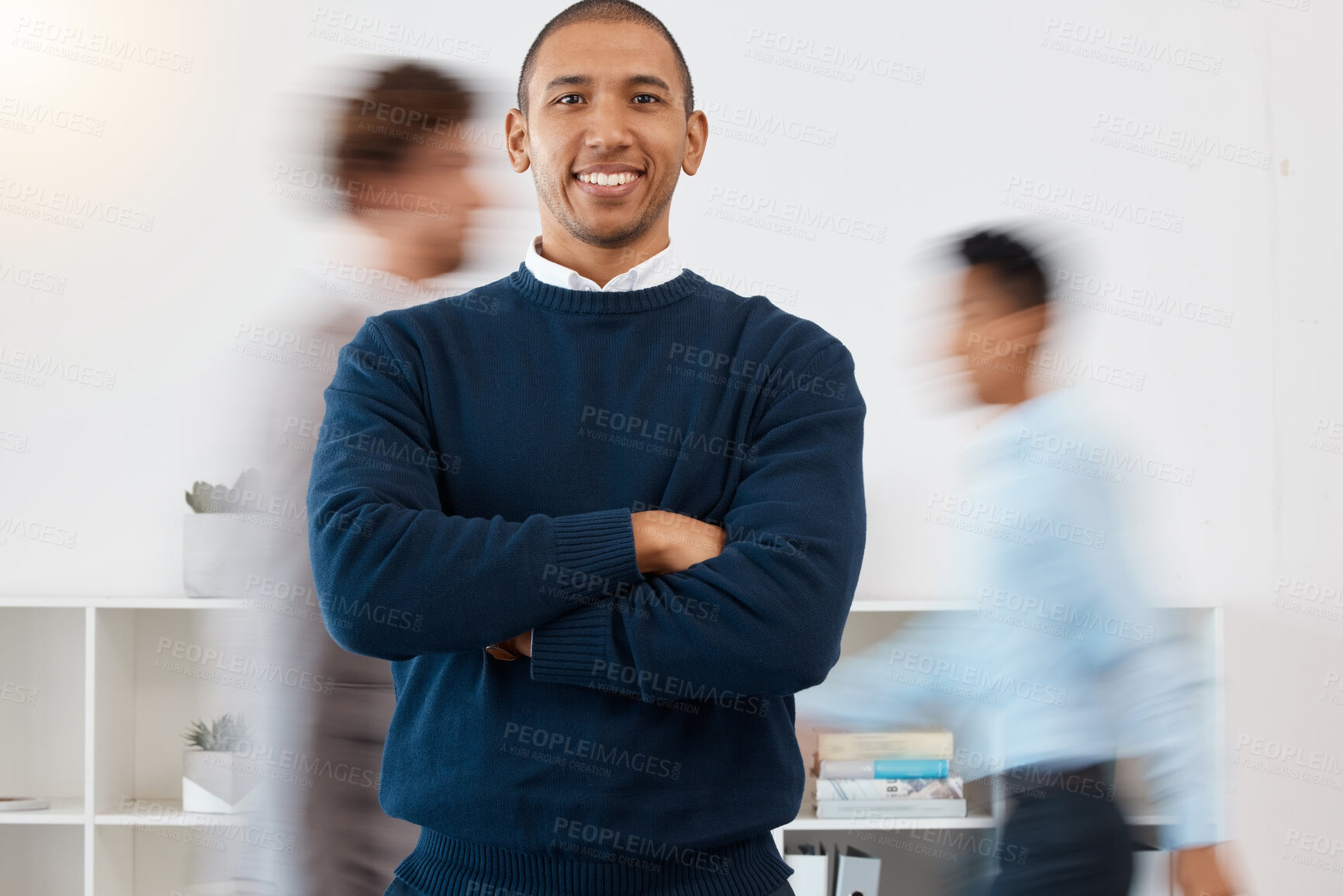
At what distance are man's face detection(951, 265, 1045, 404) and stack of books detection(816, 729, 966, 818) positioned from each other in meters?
1.05

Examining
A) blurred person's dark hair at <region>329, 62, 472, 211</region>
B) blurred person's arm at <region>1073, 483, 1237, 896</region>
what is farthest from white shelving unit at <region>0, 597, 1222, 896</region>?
blurred person's dark hair at <region>329, 62, 472, 211</region>

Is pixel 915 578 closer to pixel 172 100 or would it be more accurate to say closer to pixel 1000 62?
pixel 1000 62

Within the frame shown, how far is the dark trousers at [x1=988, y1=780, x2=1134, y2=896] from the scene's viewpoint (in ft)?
5.58

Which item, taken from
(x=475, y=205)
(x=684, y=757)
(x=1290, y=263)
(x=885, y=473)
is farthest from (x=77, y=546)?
(x=1290, y=263)

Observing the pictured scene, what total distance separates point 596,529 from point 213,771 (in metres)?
1.93

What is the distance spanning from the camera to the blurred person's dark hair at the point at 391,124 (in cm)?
199

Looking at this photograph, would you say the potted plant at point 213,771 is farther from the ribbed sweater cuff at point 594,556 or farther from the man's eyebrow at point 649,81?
the man's eyebrow at point 649,81

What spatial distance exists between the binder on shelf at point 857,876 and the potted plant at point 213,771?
1.45 metres

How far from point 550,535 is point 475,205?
3.49 feet

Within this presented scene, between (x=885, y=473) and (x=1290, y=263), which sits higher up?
(x=1290, y=263)

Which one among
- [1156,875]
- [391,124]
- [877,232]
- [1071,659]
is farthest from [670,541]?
[1156,875]

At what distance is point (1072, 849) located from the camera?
1711 millimetres

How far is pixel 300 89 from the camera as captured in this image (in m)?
3.03

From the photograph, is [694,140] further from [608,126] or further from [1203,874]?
[1203,874]
